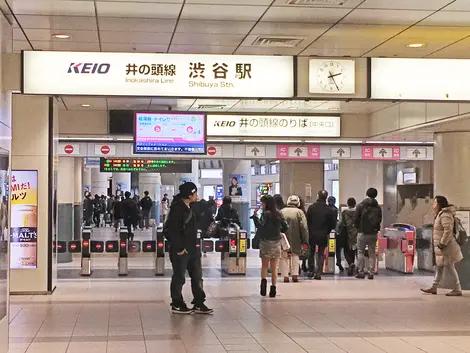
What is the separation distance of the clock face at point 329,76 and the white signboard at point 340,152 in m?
10.6

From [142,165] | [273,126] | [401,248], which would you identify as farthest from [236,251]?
[142,165]

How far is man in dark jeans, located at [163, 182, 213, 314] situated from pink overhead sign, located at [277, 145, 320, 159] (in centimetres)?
860

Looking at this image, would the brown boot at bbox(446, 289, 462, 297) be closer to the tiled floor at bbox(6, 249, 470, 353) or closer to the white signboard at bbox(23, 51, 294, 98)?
the tiled floor at bbox(6, 249, 470, 353)

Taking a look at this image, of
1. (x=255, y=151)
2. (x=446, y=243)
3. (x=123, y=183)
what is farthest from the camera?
(x=123, y=183)

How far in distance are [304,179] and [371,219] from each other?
1004 cm

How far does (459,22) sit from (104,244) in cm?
911

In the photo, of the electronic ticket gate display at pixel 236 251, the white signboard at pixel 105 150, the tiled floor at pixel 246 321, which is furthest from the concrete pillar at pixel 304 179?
the tiled floor at pixel 246 321

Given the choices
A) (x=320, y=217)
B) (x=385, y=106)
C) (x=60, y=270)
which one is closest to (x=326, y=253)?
(x=320, y=217)

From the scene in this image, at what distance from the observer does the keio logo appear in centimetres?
841

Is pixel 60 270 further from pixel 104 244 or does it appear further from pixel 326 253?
pixel 326 253

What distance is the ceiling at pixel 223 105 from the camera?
50.0ft

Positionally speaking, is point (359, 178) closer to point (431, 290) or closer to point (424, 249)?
point (424, 249)

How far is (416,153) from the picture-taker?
798 inches

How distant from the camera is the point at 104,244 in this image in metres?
16.0
